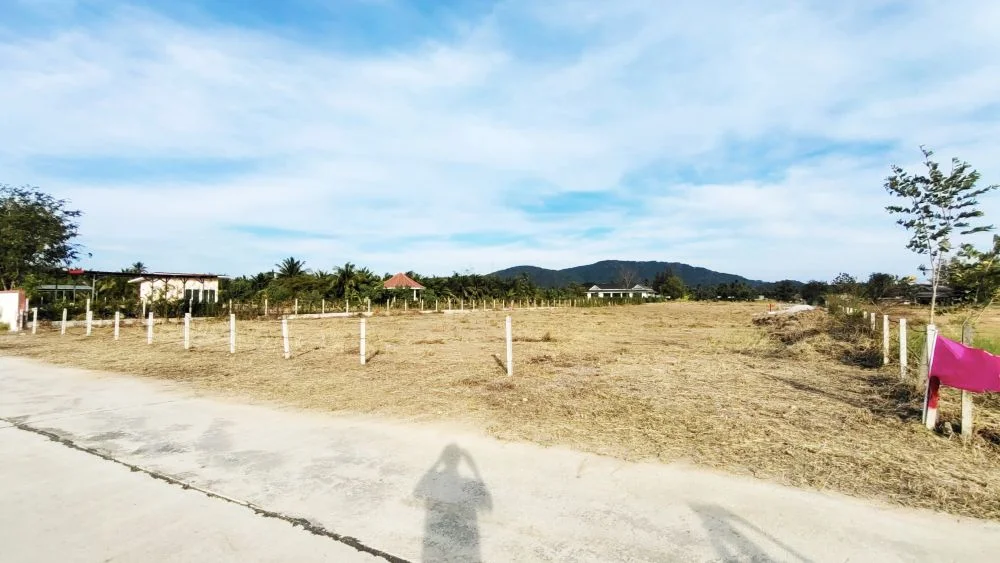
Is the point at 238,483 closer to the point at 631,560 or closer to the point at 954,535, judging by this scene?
the point at 631,560

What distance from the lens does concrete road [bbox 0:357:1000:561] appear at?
112 inches

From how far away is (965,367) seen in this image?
472cm

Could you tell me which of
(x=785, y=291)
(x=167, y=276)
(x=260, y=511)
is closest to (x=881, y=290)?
(x=260, y=511)

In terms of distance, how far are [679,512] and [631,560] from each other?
0.75 metres

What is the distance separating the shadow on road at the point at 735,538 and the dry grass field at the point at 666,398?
38.2 inches

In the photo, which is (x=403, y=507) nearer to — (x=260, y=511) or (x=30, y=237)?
(x=260, y=511)

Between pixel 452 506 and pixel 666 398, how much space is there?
161 inches

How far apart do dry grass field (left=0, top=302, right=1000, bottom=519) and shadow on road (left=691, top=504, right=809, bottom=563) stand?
971 millimetres

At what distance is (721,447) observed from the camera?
4664mm

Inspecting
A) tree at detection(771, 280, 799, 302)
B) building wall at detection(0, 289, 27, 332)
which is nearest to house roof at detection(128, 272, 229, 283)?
building wall at detection(0, 289, 27, 332)

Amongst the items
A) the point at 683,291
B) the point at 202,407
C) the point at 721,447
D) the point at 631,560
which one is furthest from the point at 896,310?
the point at 683,291

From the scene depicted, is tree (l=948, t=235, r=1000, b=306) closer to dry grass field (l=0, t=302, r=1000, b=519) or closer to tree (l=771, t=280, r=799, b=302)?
dry grass field (l=0, t=302, r=1000, b=519)

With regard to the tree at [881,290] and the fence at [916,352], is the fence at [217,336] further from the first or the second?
the tree at [881,290]

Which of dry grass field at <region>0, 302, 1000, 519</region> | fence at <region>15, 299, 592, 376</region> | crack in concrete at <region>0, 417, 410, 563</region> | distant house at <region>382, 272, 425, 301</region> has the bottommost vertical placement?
crack in concrete at <region>0, 417, 410, 563</region>
